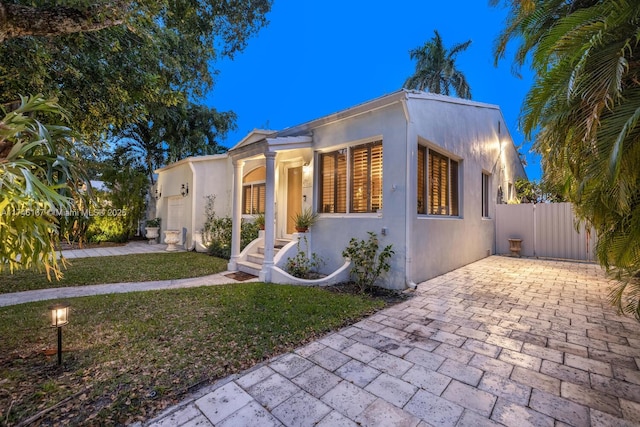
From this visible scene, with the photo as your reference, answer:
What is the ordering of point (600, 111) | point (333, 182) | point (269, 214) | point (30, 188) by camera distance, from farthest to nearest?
point (333, 182) < point (269, 214) < point (600, 111) < point (30, 188)

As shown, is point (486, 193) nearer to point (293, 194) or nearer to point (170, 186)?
point (293, 194)

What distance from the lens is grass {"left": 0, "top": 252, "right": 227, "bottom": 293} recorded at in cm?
624

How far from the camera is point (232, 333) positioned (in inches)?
144

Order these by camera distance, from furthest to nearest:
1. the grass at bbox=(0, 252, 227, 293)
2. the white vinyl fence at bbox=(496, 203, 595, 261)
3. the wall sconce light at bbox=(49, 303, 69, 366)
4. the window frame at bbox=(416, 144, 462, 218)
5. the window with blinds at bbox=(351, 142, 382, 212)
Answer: the white vinyl fence at bbox=(496, 203, 595, 261), the window frame at bbox=(416, 144, 462, 218), the window with blinds at bbox=(351, 142, 382, 212), the grass at bbox=(0, 252, 227, 293), the wall sconce light at bbox=(49, 303, 69, 366)

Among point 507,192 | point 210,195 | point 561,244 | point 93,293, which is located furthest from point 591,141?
point 507,192

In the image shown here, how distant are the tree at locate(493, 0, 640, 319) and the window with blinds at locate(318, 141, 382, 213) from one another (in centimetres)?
346

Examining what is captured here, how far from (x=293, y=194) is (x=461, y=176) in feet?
17.2

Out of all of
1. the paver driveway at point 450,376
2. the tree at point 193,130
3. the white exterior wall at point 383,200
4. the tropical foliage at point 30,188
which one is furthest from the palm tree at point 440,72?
the tropical foliage at point 30,188

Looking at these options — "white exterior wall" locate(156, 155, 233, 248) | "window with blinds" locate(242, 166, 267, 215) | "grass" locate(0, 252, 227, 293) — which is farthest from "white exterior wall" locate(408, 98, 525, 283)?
"white exterior wall" locate(156, 155, 233, 248)

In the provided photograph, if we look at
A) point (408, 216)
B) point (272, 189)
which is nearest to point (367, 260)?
point (408, 216)

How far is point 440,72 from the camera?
1989cm

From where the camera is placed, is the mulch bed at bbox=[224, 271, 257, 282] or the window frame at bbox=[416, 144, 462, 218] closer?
the window frame at bbox=[416, 144, 462, 218]

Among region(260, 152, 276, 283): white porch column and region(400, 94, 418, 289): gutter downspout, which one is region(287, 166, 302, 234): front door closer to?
region(260, 152, 276, 283): white porch column

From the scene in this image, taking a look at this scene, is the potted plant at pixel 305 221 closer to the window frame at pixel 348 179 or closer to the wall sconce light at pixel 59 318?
the window frame at pixel 348 179
